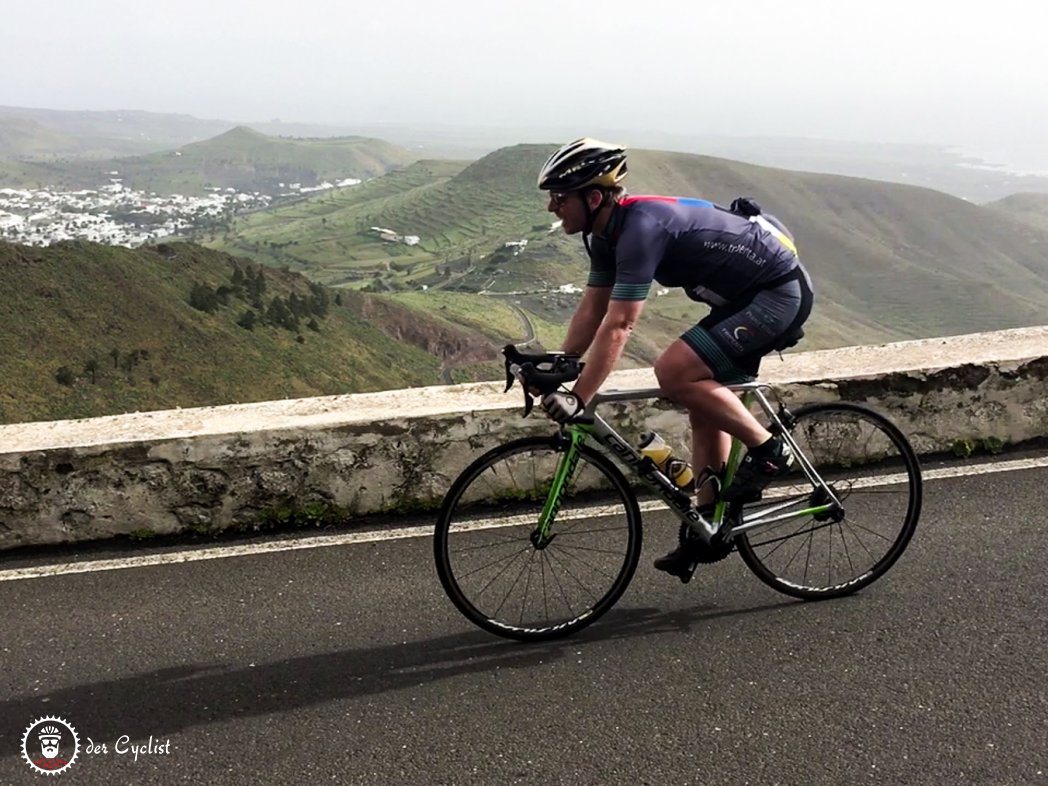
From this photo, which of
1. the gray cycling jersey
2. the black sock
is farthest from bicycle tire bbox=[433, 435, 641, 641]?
the gray cycling jersey

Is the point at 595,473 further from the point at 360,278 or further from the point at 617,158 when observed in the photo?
the point at 360,278

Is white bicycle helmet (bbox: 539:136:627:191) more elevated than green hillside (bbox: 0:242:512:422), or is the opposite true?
white bicycle helmet (bbox: 539:136:627:191)

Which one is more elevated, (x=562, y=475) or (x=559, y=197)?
(x=559, y=197)

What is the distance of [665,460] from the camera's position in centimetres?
348

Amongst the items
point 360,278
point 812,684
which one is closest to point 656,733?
point 812,684

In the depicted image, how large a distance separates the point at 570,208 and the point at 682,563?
1607 mm

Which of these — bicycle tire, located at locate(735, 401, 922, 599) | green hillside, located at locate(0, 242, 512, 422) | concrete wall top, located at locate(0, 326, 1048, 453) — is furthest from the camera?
green hillside, located at locate(0, 242, 512, 422)

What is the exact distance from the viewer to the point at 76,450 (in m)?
4.37

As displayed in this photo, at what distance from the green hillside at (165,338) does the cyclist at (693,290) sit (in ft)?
195

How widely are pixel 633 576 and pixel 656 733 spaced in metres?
1.00

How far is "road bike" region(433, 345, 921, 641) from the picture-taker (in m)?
3.47

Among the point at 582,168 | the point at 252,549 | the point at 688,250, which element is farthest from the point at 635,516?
the point at 252,549

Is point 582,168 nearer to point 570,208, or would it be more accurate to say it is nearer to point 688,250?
point 570,208

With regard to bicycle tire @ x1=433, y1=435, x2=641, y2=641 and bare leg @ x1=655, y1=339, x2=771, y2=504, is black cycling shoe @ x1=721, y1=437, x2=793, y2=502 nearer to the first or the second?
bare leg @ x1=655, y1=339, x2=771, y2=504
